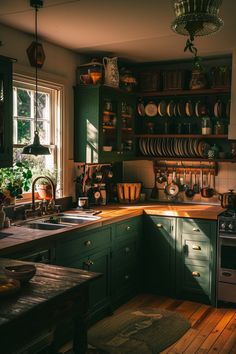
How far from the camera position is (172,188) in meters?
5.44

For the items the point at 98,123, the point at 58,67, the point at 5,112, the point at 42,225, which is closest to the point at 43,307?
the point at 5,112

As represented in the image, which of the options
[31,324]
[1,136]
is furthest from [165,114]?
[31,324]

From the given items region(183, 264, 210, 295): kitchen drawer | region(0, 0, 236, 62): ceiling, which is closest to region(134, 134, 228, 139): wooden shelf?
region(0, 0, 236, 62): ceiling

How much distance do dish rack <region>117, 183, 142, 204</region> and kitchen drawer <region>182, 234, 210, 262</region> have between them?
3.12 ft

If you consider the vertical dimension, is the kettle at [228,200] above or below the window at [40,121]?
below

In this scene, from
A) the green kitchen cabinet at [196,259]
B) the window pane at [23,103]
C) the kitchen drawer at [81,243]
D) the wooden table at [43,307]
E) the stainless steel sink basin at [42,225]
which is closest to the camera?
the wooden table at [43,307]

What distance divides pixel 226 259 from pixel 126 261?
1.00 metres

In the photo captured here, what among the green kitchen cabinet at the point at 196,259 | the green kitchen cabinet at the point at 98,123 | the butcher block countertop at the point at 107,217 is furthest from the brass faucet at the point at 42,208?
the green kitchen cabinet at the point at 196,259

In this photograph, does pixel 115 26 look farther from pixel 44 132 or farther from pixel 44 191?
pixel 44 191

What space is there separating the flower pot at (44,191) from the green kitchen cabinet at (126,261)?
2.39 feet

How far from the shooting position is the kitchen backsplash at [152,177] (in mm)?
5195

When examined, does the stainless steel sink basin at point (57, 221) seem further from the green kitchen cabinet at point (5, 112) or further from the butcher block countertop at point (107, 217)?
the green kitchen cabinet at point (5, 112)

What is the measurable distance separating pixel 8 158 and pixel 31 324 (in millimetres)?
1660

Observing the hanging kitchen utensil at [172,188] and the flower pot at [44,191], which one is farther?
the hanging kitchen utensil at [172,188]
